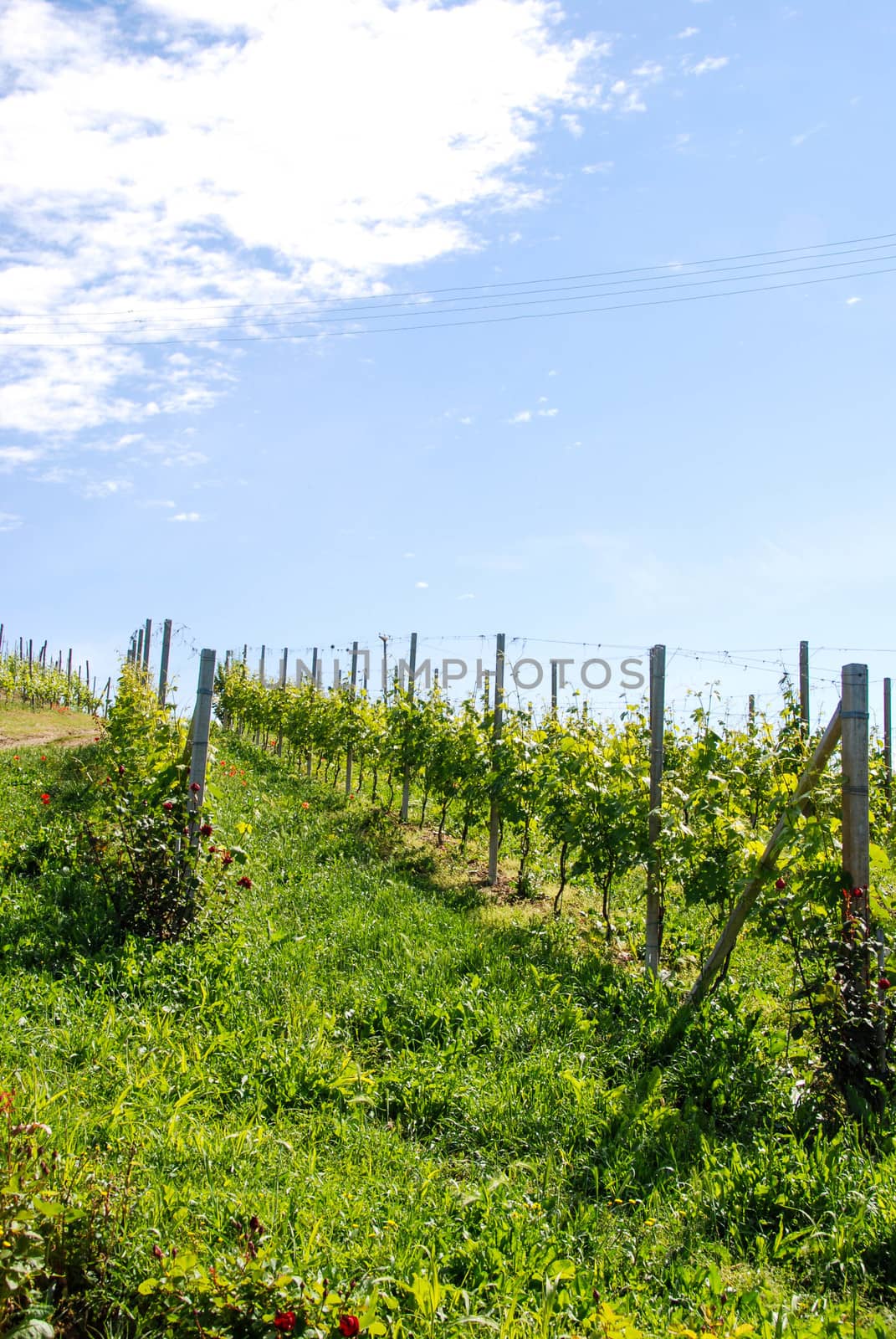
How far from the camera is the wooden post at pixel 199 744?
5527 mm

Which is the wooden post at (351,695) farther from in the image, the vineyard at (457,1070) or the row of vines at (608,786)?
the vineyard at (457,1070)

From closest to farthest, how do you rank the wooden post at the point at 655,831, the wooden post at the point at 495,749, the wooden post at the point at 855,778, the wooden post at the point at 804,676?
the wooden post at the point at 855,778
the wooden post at the point at 655,831
the wooden post at the point at 495,749
the wooden post at the point at 804,676

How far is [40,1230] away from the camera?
2.39m

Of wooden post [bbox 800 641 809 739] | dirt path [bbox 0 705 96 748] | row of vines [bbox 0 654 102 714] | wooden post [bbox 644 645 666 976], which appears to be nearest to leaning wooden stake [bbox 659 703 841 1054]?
wooden post [bbox 644 645 666 976]

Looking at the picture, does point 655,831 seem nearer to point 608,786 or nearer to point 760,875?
point 608,786

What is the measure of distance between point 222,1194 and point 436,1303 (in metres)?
0.75

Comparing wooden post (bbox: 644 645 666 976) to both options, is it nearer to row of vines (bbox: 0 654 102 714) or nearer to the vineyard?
the vineyard

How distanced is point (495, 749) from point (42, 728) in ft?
51.6

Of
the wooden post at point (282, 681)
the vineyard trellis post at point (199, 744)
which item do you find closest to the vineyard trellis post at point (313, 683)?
the wooden post at point (282, 681)

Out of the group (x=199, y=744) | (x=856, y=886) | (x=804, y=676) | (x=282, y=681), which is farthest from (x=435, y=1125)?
(x=282, y=681)

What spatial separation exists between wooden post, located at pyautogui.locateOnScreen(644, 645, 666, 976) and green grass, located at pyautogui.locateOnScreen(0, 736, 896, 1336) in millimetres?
354

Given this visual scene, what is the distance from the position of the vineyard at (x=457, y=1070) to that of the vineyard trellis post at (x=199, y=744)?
3cm

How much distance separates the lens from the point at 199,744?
5.64 m

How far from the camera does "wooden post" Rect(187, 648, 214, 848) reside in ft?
18.1
